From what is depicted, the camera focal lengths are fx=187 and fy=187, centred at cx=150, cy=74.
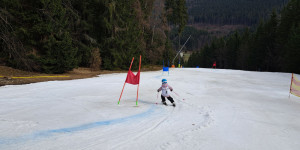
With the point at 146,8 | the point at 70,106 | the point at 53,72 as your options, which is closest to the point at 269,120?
the point at 70,106

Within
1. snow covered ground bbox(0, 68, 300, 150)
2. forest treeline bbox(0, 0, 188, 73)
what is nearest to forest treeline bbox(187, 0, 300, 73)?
forest treeline bbox(0, 0, 188, 73)

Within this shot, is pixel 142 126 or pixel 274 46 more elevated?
pixel 274 46

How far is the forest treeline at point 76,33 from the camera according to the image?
16188 millimetres

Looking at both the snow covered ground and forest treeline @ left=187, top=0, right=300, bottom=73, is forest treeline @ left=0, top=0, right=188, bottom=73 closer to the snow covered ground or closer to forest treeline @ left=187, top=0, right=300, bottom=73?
the snow covered ground

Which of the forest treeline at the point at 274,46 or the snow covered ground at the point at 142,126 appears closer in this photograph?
the snow covered ground at the point at 142,126

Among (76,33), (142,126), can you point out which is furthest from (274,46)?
(142,126)

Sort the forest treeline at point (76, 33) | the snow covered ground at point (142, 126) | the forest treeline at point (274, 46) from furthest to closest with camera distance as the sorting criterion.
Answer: the forest treeline at point (274, 46), the forest treeline at point (76, 33), the snow covered ground at point (142, 126)

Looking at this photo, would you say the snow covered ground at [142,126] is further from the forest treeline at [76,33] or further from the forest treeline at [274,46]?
the forest treeline at [274,46]

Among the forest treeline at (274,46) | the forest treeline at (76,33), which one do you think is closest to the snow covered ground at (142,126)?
the forest treeline at (76,33)

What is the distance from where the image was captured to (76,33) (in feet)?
78.0

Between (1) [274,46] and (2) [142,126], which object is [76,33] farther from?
(1) [274,46]

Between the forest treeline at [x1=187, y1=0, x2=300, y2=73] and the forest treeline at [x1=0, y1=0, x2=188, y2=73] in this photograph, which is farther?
the forest treeline at [x1=187, y1=0, x2=300, y2=73]

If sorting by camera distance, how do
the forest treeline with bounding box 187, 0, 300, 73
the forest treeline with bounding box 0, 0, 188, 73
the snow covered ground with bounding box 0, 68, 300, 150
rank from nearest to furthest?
the snow covered ground with bounding box 0, 68, 300, 150
the forest treeline with bounding box 0, 0, 188, 73
the forest treeline with bounding box 187, 0, 300, 73

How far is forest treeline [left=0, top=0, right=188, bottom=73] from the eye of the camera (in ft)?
53.1
